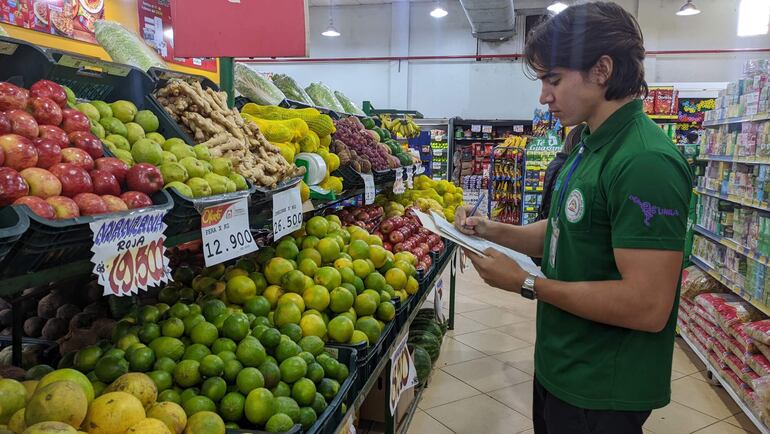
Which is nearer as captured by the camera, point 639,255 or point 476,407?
point 639,255

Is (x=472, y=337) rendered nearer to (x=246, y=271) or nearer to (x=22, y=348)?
(x=246, y=271)

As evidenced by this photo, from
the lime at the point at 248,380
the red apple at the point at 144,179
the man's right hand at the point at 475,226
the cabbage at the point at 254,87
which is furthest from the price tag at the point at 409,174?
the red apple at the point at 144,179

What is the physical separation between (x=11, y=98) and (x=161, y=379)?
746mm

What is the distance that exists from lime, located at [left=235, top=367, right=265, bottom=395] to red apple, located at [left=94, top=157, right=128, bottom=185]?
1.88 feet

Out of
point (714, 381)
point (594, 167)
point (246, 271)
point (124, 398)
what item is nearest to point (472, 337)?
point (714, 381)

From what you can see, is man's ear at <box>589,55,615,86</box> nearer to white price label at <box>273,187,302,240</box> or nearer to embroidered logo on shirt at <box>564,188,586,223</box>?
embroidered logo on shirt at <box>564,188,586,223</box>

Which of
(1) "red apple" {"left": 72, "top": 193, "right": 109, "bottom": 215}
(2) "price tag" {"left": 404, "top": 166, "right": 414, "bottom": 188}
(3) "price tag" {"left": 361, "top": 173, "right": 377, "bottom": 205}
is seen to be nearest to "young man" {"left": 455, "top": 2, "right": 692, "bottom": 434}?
(1) "red apple" {"left": 72, "top": 193, "right": 109, "bottom": 215}

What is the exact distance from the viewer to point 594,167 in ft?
4.58

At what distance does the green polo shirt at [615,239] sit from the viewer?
1.24 meters

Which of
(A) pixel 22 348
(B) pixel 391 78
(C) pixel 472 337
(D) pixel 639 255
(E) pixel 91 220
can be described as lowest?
(C) pixel 472 337

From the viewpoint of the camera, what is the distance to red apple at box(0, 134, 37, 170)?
1062mm

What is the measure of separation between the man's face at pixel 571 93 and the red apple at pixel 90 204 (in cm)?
108

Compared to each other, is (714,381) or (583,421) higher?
(583,421)

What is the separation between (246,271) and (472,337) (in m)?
3.02
